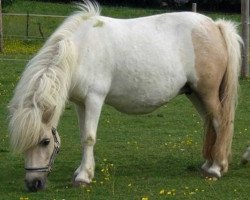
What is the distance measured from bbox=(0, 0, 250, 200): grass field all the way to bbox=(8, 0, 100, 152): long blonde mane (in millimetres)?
576

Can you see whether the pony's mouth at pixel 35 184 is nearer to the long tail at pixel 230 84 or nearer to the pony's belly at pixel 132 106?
the pony's belly at pixel 132 106

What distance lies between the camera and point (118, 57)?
767 centimetres

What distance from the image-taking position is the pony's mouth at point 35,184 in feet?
22.8

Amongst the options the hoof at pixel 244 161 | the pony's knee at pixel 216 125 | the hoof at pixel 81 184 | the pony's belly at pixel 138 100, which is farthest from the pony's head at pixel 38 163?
the hoof at pixel 244 161

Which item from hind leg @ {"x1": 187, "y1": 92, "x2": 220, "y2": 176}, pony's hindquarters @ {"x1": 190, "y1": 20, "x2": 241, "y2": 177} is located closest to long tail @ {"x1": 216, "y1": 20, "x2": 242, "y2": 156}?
Result: pony's hindquarters @ {"x1": 190, "y1": 20, "x2": 241, "y2": 177}

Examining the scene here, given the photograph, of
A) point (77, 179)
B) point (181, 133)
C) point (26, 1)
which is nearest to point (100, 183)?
point (77, 179)

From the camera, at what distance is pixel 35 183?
6953mm

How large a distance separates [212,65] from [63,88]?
1691mm

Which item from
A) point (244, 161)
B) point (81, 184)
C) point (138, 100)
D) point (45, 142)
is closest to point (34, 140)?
point (45, 142)

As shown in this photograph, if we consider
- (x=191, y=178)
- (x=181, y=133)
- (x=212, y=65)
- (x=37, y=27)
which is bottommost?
(x=37, y=27)

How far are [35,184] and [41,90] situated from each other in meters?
0.83

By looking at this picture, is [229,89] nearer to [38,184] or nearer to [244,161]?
[244,161]

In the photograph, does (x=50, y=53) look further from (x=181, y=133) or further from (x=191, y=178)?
(x=181, y=133)

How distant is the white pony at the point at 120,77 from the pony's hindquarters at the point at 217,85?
0.01 m
